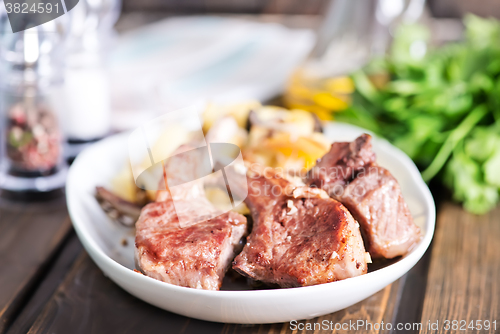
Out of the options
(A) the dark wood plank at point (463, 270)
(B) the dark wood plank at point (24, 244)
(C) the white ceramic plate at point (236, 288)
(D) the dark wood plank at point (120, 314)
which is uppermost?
(C) the white ceramic plate at point (236, 288)

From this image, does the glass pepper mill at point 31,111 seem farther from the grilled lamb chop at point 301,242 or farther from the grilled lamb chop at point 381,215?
the grilled lamb chop at point 381,215

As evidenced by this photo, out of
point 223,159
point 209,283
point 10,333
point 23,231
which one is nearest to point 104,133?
point 23,231

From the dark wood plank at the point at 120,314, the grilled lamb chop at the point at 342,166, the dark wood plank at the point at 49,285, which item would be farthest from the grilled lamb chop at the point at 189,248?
the dark wood plank at the point at 49,285

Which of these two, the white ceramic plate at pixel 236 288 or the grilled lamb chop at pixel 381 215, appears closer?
the white ceramic plate at pixel 236 288

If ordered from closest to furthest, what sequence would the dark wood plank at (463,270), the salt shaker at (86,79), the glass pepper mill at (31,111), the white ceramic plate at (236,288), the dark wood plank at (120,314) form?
1. the white ceramic plate at (236,288)
2. the dark wood plank at (120,314)
3. the dark wood plank at (463,270)
4. the glass pepper mill at (31,111)
5. the salt shaker at (86,79)

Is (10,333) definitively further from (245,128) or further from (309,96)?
(309,96)

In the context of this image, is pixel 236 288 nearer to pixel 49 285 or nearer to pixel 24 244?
pixel 49 285

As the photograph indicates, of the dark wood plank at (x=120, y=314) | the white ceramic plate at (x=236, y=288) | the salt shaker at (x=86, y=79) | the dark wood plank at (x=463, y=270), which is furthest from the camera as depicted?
the salt shaker at (x=86, y=79)

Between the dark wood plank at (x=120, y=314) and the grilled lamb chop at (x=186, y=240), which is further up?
the grilled lamb chop at (x=186, y=240)
